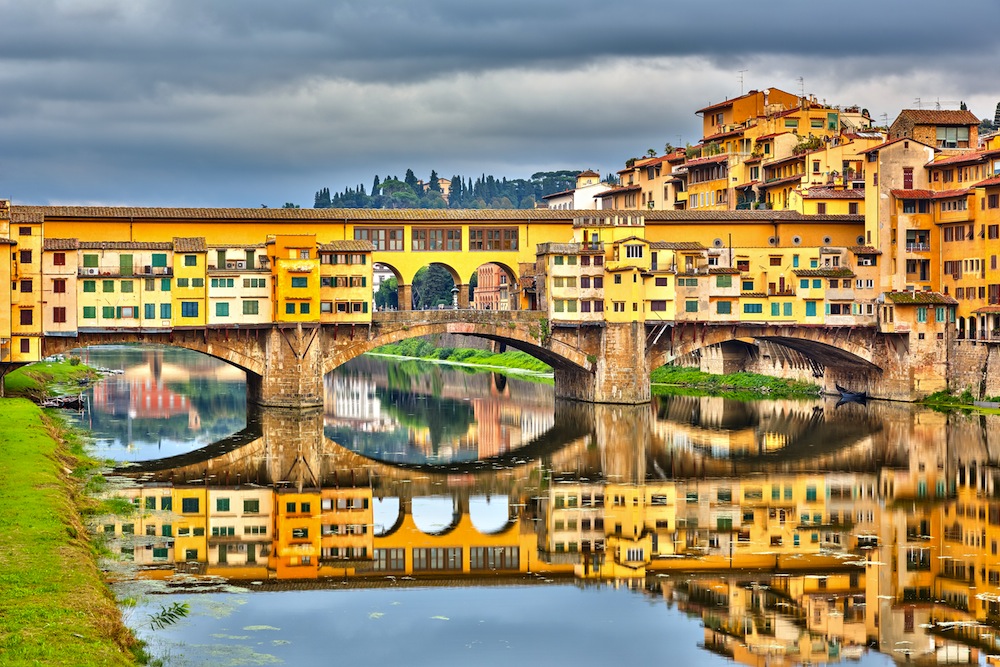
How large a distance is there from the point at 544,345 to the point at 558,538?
107 ft

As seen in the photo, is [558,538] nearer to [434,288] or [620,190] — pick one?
[620,190]

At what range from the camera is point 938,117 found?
75.2 metres

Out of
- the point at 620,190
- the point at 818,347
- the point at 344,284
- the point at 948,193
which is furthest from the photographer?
the point at 620,190

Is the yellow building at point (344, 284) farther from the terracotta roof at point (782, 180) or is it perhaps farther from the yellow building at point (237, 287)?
the terracotta roof at point (782, 180)

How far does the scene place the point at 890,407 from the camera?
2616 inches

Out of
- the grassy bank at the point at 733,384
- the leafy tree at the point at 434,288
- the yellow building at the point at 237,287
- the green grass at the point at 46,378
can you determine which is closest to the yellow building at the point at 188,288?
the yellow building at the point at 237,287

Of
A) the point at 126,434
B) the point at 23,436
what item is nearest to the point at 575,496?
the point at 23,436

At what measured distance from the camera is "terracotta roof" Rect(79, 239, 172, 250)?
200 ft

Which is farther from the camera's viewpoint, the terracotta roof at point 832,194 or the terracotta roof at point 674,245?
the terracotta roof at point 832,194

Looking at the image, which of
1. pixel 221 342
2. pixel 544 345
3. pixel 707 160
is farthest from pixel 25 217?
pixel 707 160

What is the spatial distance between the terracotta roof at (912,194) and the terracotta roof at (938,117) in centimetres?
884

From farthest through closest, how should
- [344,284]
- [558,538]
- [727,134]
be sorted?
[727,134] → [344,284] → [558,538]

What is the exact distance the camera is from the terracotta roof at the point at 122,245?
60938 mm

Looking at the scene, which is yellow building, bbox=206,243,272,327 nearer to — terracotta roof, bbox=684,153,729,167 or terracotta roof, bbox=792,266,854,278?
terracotta roof, bbox=792,266,854,278
